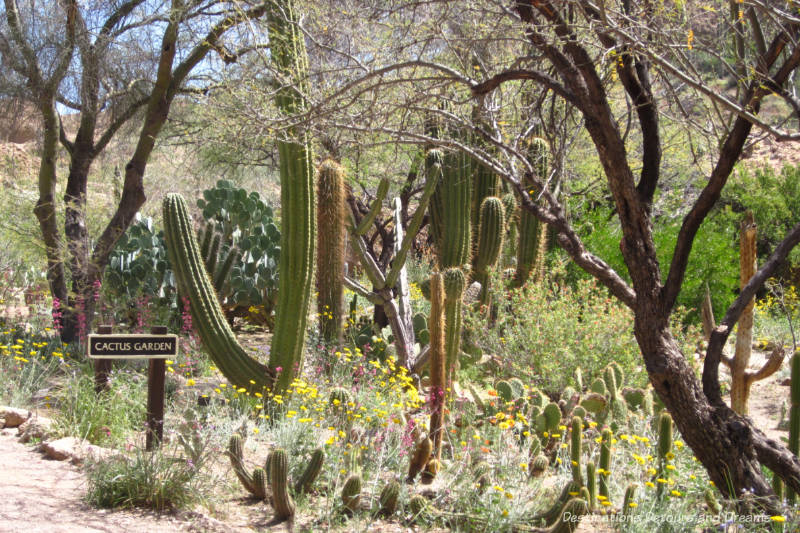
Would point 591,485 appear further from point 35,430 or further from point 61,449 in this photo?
point 35,430

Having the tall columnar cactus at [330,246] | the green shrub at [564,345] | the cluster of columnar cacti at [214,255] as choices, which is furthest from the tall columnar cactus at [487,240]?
the cluster of columnar cacti at [214,255]

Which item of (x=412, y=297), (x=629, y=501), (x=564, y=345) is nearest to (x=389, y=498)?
(x=629, y=501)

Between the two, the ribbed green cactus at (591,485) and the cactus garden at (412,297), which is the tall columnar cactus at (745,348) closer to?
the cactus garden at (412,297)

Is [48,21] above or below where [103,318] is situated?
above

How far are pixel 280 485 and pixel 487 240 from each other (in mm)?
5563

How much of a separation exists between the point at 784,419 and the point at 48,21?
27.5ft

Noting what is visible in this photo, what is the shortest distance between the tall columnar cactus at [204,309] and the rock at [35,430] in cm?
143

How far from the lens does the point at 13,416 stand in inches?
211

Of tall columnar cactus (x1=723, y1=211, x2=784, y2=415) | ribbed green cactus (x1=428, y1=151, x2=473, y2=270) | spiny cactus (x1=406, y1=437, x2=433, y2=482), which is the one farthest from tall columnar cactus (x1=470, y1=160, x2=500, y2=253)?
spiny cactus (x1=406, y1=437, x2=433, y2=482)

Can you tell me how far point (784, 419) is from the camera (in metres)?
7.20

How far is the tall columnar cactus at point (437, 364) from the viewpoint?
4.91 metres

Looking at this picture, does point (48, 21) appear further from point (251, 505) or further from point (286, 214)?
point (251, 505)

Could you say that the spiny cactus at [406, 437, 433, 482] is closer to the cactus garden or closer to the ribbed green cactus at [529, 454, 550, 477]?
the cactus garden

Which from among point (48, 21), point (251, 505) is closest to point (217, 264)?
point (48, 21)
